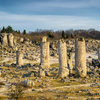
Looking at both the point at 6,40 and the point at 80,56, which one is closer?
the point at 80,56

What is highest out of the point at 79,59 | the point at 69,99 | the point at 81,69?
the point at 79,59

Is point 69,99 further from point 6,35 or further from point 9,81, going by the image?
point 6,35

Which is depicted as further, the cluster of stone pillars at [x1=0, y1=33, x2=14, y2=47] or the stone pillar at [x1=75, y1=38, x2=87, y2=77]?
the cluster of stone pillars at [x1=0, y1=33, x2=14, y2=47]

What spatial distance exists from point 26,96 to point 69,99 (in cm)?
294

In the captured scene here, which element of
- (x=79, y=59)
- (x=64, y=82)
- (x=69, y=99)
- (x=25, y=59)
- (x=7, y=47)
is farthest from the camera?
(x=7, y=47)

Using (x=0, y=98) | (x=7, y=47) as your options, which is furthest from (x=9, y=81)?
(x=7, y=47)

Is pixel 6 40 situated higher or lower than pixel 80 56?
higher

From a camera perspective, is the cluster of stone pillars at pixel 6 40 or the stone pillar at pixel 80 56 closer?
the stone pillar at pixel 80 56

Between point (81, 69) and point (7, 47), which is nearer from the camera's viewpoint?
point (81, 69)

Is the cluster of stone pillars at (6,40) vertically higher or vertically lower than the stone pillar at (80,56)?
higher

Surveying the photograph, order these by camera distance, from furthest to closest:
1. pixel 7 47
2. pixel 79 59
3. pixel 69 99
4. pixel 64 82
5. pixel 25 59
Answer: pixel 7 47, pixel 25 59, pixel 79 59, pixel 64 82, pixel 69 99

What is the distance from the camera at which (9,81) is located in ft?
50.1

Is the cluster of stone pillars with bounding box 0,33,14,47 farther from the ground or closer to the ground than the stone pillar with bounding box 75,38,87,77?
farther from the ground

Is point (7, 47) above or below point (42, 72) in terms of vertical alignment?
above
